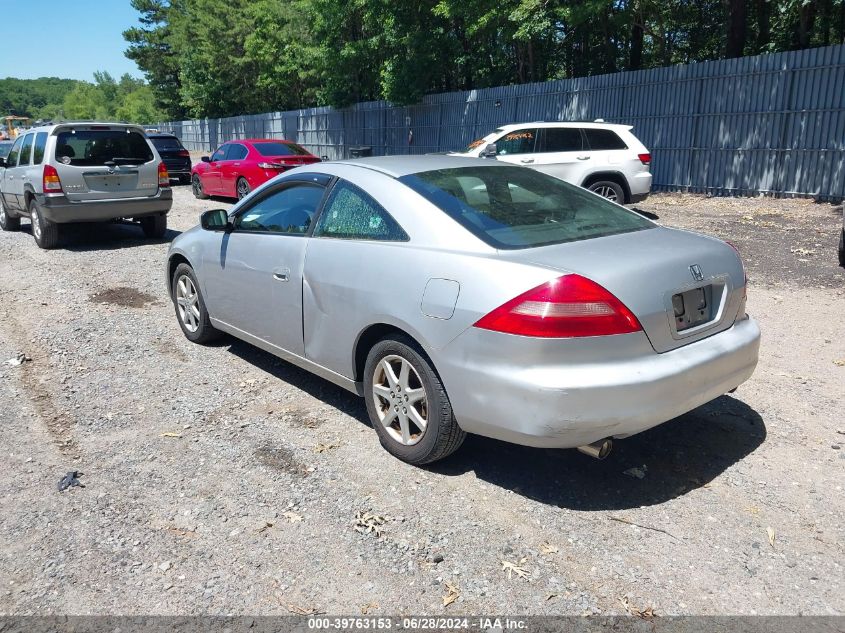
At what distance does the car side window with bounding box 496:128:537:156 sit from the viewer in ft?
41.8

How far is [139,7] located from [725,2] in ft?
172

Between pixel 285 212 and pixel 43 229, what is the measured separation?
8.12m

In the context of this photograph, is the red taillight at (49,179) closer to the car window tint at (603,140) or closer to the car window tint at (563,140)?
the car window tint at (563,140)

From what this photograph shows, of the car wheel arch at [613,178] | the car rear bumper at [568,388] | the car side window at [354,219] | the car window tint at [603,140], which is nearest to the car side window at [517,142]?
the car window tint at [603,140]

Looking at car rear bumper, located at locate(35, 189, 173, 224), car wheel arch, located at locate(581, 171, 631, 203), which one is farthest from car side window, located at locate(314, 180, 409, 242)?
car wheel arch, located at locate(581, 171, 631, 203)

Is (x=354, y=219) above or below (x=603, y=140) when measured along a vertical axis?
below

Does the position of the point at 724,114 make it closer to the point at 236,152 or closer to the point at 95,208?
the point at 236,152

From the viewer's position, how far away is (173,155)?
21938 mm

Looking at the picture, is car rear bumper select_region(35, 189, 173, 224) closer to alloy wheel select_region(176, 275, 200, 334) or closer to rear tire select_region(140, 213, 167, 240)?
rear tire select_region(140, 213, 167, 240)

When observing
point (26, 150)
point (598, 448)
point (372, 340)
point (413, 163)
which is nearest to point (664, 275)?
point (598, 448)

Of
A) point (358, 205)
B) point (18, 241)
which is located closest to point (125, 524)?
point (358, 205)

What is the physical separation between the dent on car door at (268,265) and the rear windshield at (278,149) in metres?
10.7

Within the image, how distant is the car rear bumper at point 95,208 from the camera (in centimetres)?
1050

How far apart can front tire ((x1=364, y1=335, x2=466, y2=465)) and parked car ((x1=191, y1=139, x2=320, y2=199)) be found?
11527mm
